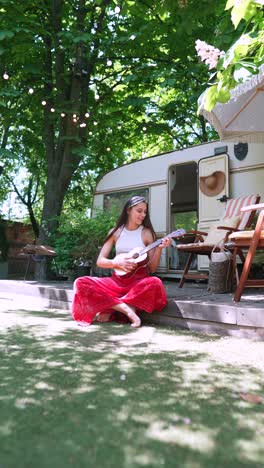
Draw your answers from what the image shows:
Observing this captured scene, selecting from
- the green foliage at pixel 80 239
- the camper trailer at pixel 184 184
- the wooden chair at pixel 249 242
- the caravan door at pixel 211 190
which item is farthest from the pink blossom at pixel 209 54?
the green foliage at pixel 80 239

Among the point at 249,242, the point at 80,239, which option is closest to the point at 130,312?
the point at 249,242

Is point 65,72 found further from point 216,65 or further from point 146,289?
point 216,65

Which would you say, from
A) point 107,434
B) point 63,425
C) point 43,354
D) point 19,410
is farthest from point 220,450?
point 43,354

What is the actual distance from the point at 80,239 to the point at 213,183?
2340 millimetres

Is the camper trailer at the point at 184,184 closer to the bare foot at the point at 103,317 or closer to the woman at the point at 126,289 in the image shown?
the woman at the point at 126,289

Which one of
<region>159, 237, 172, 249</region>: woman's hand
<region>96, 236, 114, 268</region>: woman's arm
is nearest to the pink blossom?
<region>159, 237, 172, 249</region>: woman's hand

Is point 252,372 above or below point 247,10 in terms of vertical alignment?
below

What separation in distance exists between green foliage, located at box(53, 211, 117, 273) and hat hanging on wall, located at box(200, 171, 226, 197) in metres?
1.61

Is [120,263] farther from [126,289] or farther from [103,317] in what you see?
[103,317]

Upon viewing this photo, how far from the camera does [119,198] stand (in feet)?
26.1

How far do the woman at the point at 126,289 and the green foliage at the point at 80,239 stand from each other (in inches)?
112

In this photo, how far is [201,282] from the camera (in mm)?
6574

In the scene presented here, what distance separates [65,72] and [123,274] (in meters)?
5.85

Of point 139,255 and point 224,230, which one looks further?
point 224,230
